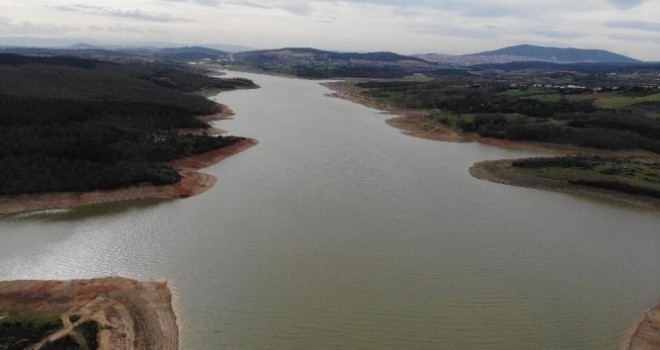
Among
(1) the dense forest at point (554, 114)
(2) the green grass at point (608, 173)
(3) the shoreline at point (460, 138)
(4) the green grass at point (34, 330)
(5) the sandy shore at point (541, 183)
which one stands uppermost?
(1) the dense forest at point (554, 114)

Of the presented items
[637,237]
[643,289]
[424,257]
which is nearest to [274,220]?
[424,257]

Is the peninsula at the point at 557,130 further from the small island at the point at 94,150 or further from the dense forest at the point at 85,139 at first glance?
the dense forest at the point at 85,139

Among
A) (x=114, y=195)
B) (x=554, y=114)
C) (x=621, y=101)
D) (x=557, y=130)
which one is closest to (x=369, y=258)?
(x=114, y=195)

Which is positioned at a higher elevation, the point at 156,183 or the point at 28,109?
the point at 28,109

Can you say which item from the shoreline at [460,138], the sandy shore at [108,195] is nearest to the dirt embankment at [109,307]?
the sandy shore at [108,195]

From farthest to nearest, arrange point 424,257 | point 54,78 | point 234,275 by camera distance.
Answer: point 54,78, point 424,257, point 234,275

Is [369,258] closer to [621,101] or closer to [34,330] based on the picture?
[34,330]

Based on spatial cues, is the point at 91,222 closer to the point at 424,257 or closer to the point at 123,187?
the point at 123,187
